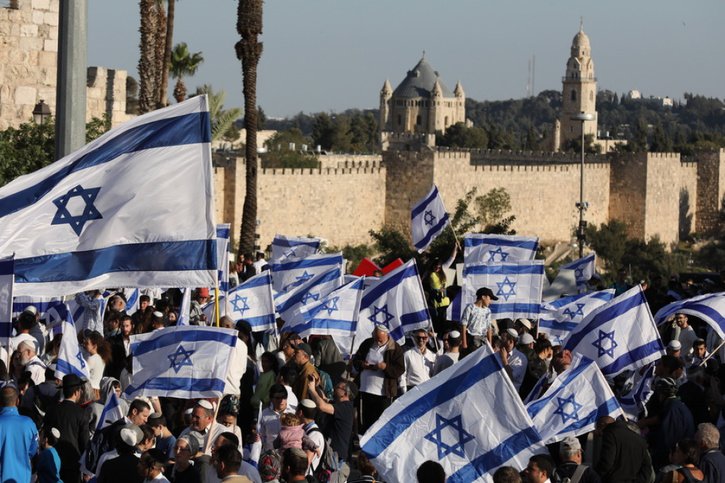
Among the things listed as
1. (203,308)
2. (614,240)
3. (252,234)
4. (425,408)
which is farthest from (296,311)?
(614,240)

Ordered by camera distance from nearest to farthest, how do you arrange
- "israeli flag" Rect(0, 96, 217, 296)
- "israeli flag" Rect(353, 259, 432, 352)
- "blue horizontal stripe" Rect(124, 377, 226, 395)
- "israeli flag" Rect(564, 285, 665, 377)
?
"israeli flag" Rect(0, 96, 217, 296) → "blue horizontal stripe" Rect(124, 377, 226, 395) → "israeli flag" Rect(564, 285, 665, 377) → "israeli flag" Rect(353, 259, 432, 352)

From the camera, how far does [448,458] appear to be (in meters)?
7.52

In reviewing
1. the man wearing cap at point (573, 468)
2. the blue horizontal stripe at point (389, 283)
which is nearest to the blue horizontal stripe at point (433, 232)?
the blue horizontal stripe at point (389, 283)

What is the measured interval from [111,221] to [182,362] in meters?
1.00

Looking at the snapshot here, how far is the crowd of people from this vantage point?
25.2ft

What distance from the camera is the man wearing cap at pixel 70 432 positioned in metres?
8.62

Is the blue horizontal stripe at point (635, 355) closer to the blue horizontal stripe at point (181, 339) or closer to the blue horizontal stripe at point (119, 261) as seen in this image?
the blue horizontal stripe at point (181, 339)

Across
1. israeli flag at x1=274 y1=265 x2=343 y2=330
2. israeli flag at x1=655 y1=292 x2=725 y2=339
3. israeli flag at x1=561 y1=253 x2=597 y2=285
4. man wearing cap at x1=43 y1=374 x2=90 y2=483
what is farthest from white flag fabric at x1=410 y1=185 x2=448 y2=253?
man wearing cap at x1=43 y1=374 x2=90 y2=483

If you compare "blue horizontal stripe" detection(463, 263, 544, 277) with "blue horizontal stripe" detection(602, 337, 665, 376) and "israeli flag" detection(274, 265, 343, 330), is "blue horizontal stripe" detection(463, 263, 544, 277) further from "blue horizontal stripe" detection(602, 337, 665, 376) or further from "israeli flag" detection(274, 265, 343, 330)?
"blue horizontal stripe" detection(602, 337, 665, 376)

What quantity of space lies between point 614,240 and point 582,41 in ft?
258

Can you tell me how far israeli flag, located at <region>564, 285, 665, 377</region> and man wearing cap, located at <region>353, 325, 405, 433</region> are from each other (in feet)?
3.85

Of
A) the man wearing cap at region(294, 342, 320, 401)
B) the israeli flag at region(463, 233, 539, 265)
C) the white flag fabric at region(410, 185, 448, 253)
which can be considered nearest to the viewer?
the man wearing cap at region(294, 342, 320, 401)

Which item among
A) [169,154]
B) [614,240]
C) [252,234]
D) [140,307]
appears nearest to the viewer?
[169,154]

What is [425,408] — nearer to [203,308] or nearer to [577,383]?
[577,383]
